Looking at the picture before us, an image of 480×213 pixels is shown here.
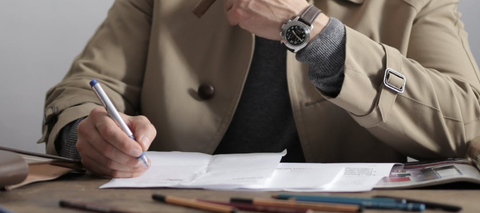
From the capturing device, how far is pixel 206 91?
1.34m

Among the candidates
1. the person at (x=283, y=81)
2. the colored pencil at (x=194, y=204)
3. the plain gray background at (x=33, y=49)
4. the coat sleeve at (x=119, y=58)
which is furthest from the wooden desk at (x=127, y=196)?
the plain gray background at (x=33, y=49)

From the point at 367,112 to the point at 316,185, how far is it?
269 mm

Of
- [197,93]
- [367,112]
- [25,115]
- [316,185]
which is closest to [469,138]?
[367,112]

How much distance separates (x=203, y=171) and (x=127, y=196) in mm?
189

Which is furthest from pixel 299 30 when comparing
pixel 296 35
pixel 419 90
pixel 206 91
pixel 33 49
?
pixel 33 49

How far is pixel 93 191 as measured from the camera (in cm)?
84

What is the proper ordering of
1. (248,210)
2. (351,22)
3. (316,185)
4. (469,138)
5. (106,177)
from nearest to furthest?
(248,210)
(316,185)
(106,177)
(469,138)
(351,22)

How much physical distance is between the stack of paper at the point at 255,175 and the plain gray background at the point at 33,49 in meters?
1.14

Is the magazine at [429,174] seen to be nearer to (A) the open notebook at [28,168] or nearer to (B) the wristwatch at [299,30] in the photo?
(B) the wristwatch at [299,30]

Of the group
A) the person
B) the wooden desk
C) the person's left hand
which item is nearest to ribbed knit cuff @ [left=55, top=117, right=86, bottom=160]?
the person

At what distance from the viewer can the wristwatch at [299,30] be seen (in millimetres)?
1050

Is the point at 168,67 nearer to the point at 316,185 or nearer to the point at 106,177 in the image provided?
the point at 106,177

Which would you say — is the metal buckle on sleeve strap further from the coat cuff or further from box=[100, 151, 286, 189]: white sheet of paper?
box=[100, 151, 286, 189]: white sheet of paper

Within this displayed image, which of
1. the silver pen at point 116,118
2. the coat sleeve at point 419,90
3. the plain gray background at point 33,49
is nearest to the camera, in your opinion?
the silver pen at point 116,118
